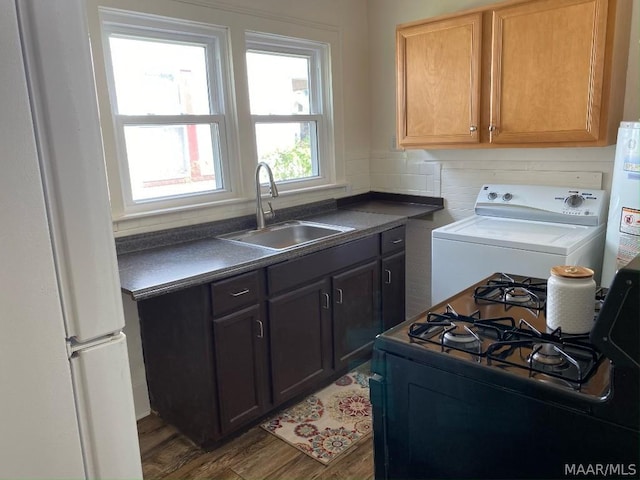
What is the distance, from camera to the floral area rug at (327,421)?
94.1 inches

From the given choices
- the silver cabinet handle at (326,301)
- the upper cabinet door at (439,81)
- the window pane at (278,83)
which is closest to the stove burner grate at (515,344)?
the silver cabinet handle at (326,301)

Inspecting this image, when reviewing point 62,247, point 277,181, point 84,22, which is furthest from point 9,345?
point 277,181

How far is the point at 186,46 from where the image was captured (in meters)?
2.74

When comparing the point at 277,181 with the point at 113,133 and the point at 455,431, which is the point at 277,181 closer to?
the point at 113,133

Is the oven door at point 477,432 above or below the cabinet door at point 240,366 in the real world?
above

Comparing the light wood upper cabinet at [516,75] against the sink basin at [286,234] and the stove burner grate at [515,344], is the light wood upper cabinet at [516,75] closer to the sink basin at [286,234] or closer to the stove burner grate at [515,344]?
the sink basin at [286,234]

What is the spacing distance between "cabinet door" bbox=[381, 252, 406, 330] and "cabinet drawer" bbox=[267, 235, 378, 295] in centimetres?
19

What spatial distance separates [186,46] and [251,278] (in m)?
1.39

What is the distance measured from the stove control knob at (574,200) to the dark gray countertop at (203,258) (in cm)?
92

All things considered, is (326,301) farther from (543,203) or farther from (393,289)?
(543,203)

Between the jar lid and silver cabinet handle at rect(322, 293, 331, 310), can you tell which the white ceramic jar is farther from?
silver cabinet handle at rect(322, 293, 331, 310)

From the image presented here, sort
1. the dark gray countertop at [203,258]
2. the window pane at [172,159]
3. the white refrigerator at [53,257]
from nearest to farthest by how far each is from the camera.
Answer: the white refrigerator at [53,257]
the dark gray countertop at [203,258]
the window pane at [172,159]

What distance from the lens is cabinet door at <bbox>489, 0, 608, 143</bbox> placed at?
2451mm

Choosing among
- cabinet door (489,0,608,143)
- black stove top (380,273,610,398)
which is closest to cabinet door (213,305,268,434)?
black stove top (380,273,610,398)
